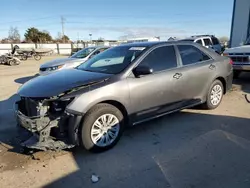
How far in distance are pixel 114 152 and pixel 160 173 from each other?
0.90 m

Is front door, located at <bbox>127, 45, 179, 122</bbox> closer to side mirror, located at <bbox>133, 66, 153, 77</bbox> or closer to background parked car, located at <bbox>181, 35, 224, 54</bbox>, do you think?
side mirror, located at <bbox>133, 66, 153, 77</bbox>

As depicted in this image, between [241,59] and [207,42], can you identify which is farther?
[207,42]

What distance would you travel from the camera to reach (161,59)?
180 inches

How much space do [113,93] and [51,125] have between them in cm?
103

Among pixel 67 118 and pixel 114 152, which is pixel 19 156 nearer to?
pixel 67 118

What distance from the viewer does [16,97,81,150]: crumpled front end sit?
342 centimetres

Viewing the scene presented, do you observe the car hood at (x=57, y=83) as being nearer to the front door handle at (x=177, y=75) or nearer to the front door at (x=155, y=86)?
the front door at (x=155, y=86)

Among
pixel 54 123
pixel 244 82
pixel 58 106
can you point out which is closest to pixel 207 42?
pixel 244 82

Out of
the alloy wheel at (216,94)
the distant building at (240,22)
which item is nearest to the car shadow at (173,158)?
the alloy wheel at (216,94)

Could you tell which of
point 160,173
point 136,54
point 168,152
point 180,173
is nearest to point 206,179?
point 180,173

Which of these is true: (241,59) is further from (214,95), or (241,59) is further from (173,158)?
(173,158)

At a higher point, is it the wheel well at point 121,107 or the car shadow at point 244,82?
the wheel well at point 121,107

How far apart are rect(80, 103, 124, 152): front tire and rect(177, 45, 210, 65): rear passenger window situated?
75.9 inches

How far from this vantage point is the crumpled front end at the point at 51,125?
135 inches
